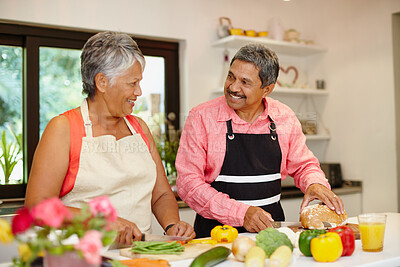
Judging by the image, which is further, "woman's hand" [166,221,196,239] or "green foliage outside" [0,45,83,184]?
"green foliage outside" [0,45,83,184]

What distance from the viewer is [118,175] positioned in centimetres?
178

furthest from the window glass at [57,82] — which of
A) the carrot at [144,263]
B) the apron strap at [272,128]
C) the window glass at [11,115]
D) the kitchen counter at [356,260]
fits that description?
the carrot at [144,263]

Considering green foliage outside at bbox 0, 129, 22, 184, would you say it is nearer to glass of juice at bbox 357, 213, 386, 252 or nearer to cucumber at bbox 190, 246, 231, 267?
cucumber at bbox 190, 246, 231, 267

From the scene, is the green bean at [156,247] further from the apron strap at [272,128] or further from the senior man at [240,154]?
the apron strap at [272,128]

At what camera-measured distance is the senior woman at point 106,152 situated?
1.63 m

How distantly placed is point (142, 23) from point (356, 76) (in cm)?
178

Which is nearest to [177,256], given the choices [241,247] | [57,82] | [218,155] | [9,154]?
[241,247]

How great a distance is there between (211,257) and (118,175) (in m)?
0.59

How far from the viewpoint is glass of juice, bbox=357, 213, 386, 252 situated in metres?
1.52

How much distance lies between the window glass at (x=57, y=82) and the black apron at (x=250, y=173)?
150cm

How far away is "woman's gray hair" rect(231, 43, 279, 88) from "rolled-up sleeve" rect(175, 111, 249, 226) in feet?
1.08

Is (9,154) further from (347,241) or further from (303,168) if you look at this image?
(347,241)

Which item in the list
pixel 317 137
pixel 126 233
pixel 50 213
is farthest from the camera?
pixel 317 137

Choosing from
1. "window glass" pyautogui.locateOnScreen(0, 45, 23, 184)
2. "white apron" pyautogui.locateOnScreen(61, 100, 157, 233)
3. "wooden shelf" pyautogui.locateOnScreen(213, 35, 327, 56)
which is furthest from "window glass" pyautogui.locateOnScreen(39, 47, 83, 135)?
"white apron" pyautogui.locateOnScreen(61, 100, 157, 233)
